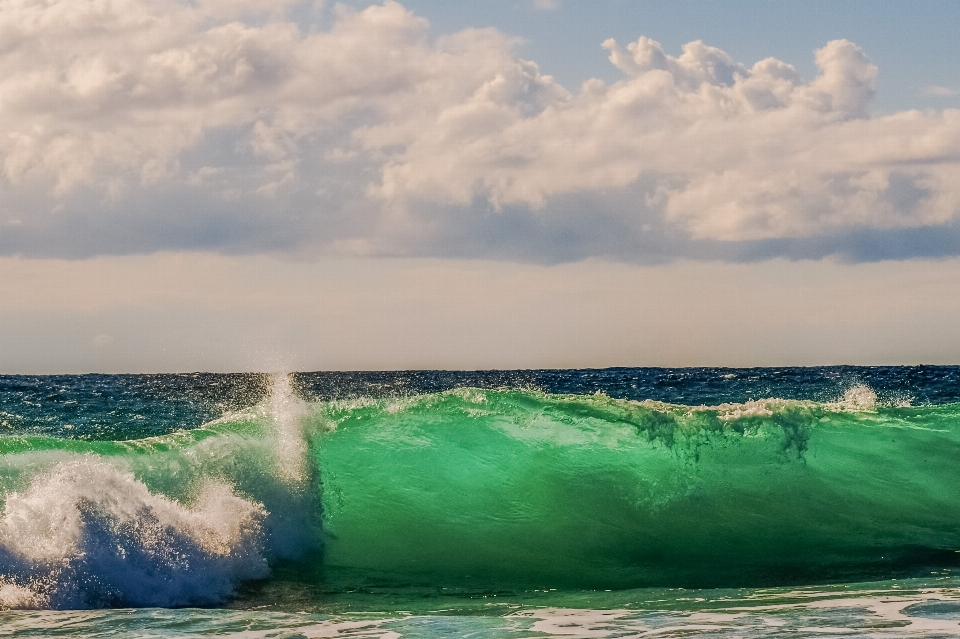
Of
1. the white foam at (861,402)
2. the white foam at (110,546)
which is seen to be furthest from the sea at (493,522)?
the white foam at (861,402)

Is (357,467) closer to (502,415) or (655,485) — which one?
(502,415)

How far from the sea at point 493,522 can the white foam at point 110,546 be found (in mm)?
21

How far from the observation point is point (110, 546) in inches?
340

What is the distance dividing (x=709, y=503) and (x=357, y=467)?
14.7 ft

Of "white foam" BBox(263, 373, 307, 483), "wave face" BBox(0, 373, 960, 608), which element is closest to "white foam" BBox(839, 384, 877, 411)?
"wave face" BBox(0, 373, 960, 608)

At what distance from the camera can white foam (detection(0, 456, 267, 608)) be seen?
8164 millimetres

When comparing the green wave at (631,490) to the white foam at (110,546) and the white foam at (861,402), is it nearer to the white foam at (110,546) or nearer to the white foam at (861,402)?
the white foam at (861,402)

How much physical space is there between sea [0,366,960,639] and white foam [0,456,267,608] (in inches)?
0.8

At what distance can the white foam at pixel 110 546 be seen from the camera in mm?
8164

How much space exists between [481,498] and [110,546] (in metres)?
4.85

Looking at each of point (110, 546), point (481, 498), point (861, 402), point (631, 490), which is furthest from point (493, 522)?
point (861, 402)

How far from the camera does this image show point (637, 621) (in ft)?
23.3

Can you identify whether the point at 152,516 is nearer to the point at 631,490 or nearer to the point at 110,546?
the point at 110,546

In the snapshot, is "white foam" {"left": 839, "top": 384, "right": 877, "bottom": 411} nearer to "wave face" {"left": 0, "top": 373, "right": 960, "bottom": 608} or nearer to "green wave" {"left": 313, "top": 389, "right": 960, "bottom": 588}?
"wave face" {"left": 0, "top": 373, "right": 960, "bottom": 608}
